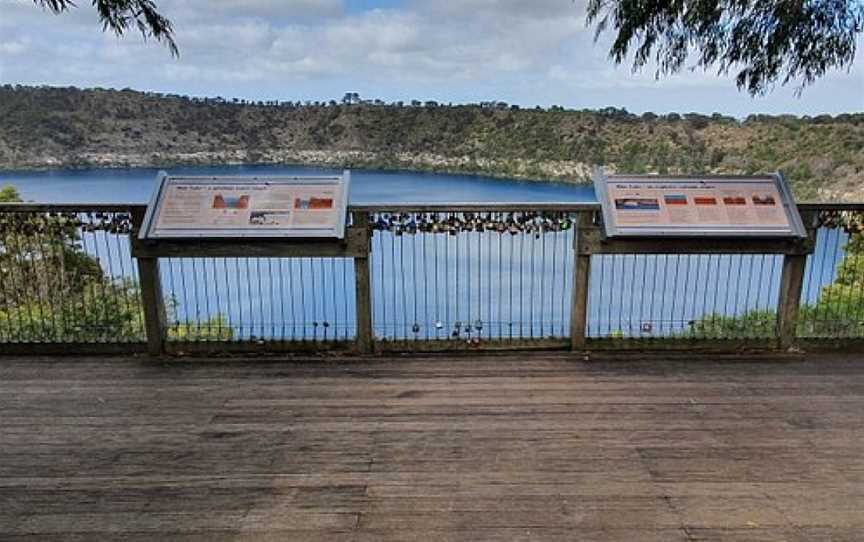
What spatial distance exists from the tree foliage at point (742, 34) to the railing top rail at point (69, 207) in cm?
318

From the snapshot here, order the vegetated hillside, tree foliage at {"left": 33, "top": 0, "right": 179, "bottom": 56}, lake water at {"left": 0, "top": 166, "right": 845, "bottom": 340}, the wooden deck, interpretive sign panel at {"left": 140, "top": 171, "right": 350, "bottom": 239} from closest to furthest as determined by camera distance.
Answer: the wooden deck → tree foliage at {"left": 33, "top": 0, "right": 179, "bottom": 56} → interpretive sign panel at {"left": 140, "top": 171, "right": 350, "bottom": 239} → lake water at {"left": 0, "top": 166, "right": 845, "bottom": 340} → the vegetated hillside

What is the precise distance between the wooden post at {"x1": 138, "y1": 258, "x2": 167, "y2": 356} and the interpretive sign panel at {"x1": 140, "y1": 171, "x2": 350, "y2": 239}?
274mm

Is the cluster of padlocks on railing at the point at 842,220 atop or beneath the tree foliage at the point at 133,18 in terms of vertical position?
beneath

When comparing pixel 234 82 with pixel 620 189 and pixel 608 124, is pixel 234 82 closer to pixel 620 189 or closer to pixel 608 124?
pixel 608 124

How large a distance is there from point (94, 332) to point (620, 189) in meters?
3.72

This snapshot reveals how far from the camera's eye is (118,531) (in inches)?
87.9

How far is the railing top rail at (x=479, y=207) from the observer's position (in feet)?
12.8

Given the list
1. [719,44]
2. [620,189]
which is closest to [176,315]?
[620,189]

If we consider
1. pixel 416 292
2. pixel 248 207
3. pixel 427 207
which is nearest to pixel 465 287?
pixel 416 292

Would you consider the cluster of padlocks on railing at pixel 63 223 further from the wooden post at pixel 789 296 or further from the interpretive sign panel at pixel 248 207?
the wooden post at pixel 789 296

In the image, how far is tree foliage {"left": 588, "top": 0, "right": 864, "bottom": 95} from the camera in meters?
3.53

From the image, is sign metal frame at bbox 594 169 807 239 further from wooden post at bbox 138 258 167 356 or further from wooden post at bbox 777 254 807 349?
wooden post at bbox 138 258 167 356

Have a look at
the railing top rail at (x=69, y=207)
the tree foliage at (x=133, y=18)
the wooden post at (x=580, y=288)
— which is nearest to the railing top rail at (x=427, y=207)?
the railing top rail at (x=69, y=207)

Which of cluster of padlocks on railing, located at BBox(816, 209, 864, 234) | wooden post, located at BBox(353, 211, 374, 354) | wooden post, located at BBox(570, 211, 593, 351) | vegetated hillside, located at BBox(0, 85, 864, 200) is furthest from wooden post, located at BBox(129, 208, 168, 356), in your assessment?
cluster of padlocks on railing, located at BBox(816, 209, 864, 234)
